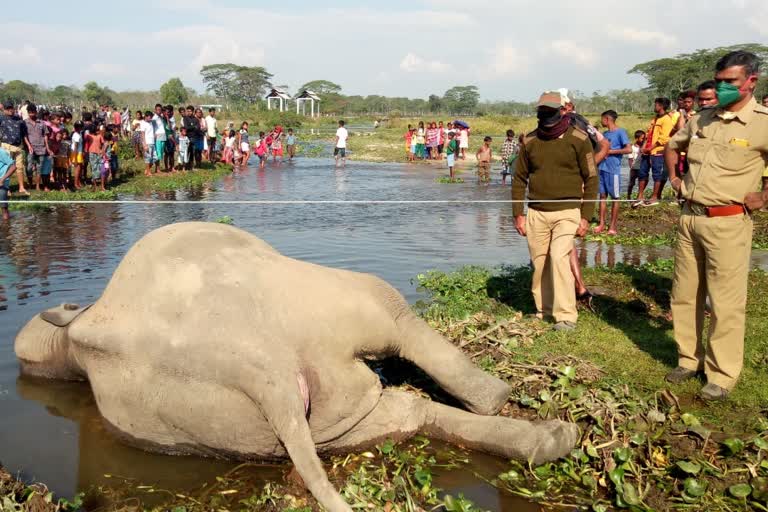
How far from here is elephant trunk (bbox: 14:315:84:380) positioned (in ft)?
17.9

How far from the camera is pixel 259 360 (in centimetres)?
414

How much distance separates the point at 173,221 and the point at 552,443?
10.6 meters

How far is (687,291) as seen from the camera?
17.5ft

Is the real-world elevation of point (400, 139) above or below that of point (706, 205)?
above

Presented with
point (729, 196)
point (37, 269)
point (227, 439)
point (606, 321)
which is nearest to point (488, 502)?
point (227, 439)

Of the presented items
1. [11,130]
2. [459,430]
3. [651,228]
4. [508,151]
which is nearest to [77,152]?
[11,130]

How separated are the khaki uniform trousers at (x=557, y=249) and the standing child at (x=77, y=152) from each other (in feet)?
46.1

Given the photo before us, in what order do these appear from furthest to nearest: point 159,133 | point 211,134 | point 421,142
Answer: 1. point 421,142
2. point 211,134
3. point 159,133

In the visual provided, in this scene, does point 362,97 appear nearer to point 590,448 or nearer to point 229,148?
point 229,148

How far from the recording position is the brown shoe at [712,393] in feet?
16.2

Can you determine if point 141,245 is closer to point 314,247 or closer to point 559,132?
point 559,132

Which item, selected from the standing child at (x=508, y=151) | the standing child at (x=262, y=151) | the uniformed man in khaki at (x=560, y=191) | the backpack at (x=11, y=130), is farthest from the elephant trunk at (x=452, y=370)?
the standing child at (x=262, y=151)

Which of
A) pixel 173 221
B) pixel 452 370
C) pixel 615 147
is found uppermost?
pixel 615 147

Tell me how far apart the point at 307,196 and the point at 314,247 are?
7651mm
